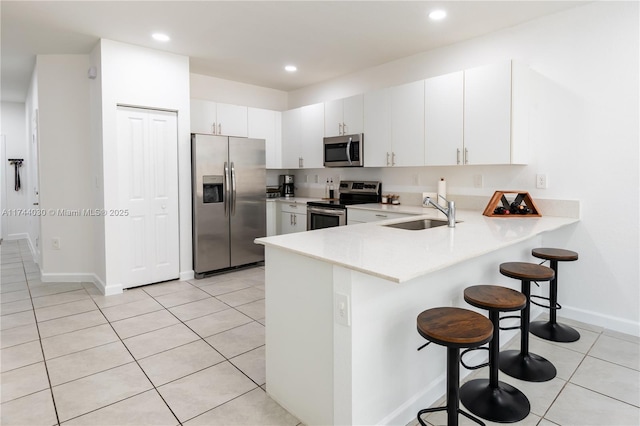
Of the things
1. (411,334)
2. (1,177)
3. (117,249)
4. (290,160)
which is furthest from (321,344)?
(1,177)

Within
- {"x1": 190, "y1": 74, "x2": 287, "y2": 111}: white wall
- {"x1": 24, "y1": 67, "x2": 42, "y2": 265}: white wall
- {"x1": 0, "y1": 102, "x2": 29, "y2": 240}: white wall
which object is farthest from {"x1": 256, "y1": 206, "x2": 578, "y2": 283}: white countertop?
{"x1": 0, "y1": 102, "x2": 29, "y2": 240}: white wall

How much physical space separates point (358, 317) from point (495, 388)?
3.41ft

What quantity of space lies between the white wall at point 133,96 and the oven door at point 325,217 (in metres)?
1.55

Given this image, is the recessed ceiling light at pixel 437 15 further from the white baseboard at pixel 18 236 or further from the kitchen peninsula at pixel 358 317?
the white baseboard at pixel 18 236

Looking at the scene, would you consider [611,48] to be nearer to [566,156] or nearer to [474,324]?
[566,156]

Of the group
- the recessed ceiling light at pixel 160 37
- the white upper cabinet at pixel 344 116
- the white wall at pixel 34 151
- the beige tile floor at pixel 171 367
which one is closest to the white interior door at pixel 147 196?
the beige tile floor at pixel 171 367

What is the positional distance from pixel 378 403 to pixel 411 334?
1.26ft

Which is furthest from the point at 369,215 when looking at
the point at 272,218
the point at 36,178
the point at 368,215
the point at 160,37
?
the point at 36,178

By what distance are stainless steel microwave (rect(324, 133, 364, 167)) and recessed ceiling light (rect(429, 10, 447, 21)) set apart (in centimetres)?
155

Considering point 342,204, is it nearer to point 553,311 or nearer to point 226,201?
point 226,201

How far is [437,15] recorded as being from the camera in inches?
125

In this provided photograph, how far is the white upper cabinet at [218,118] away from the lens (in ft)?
15.6

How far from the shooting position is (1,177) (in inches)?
272

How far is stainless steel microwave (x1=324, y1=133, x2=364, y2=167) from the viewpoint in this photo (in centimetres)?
451
